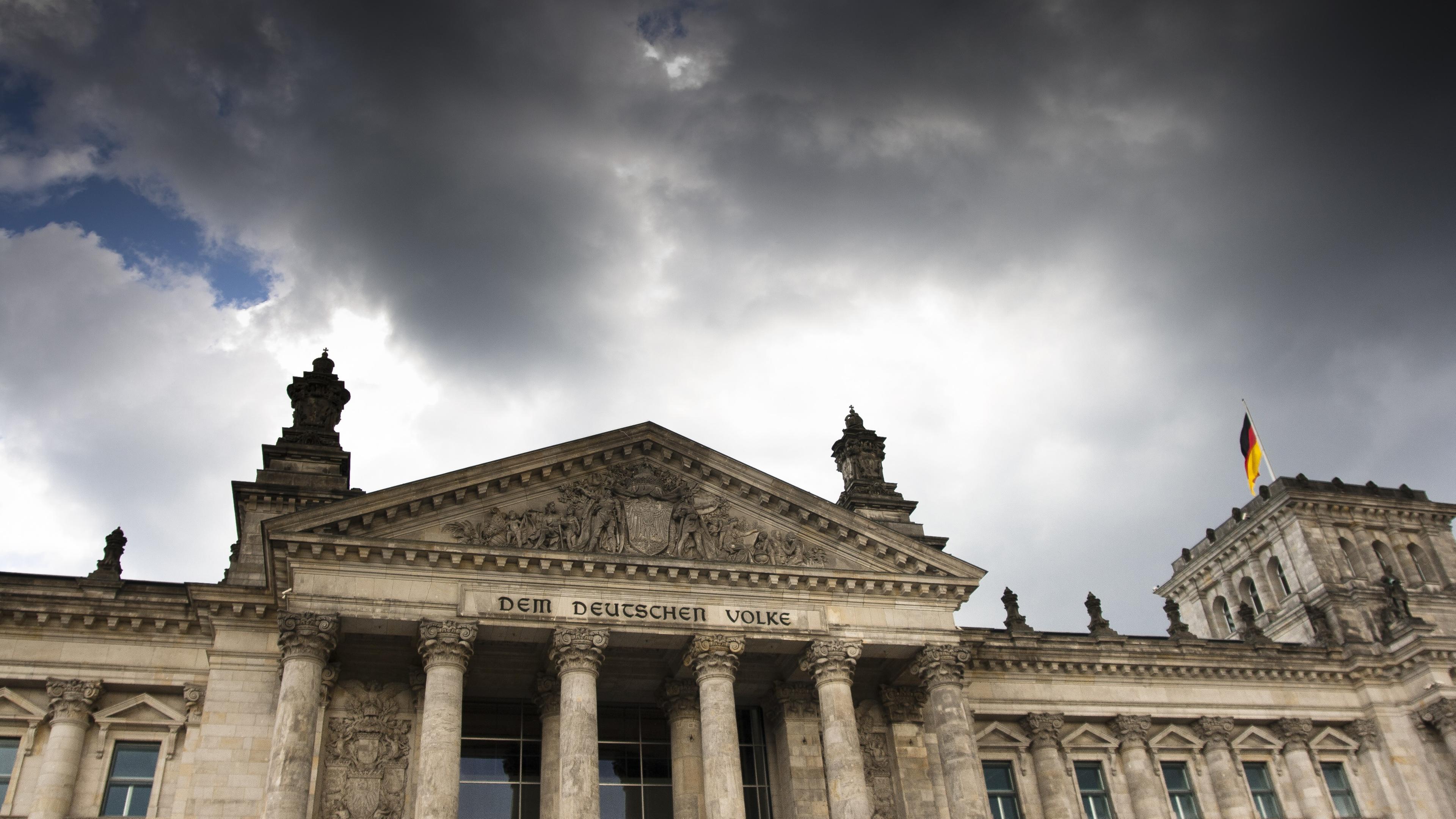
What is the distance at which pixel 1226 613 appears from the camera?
48.3m

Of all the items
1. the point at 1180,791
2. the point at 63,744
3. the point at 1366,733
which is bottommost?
the point at 1180,791

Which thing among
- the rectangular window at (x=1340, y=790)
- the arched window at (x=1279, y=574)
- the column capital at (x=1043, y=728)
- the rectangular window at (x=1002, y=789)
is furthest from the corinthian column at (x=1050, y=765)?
the arched window at (x=1279, y=574)

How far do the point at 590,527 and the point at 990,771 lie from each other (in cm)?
1486

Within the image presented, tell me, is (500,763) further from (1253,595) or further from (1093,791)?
(1253,595)

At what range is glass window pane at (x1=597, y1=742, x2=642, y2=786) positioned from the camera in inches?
1198

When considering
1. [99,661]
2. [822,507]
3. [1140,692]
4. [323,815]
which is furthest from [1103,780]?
[99,661]

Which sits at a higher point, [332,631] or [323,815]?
[332,631]

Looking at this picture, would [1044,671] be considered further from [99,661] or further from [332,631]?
[99,661]

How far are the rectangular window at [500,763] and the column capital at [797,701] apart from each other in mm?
6683

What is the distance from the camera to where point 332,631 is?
2566 centimetres

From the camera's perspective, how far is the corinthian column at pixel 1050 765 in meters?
33.6

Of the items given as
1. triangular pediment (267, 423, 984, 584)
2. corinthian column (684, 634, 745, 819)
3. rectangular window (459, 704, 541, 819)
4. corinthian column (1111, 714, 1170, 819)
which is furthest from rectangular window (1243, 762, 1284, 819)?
rectangular window (459, 704, 541, 819)

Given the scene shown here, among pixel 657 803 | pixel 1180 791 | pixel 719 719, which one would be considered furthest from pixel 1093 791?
pixel 719 719

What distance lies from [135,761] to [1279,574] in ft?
133
